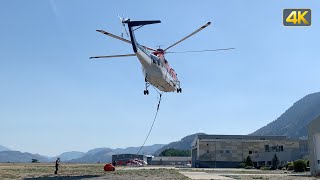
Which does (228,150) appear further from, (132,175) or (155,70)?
(155,70)

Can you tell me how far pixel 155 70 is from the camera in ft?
122

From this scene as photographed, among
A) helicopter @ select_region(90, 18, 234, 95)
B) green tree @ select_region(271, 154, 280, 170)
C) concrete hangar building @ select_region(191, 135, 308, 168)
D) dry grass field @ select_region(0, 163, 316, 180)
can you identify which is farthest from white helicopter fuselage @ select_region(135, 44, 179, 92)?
concrete hangar building @ select_region(191, 135, 308, 168)

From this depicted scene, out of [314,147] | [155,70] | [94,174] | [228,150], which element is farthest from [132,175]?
[228,150]

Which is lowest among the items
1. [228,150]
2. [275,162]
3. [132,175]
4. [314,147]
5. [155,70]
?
[132,175]

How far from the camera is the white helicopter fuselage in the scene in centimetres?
3547

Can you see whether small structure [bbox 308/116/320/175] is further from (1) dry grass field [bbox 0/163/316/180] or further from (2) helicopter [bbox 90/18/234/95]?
(2) helicopter [bbox 90/18/234/95]

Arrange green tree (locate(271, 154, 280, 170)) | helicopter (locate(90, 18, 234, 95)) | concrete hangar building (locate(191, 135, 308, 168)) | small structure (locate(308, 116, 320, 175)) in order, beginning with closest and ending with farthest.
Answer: helicopter (locate(90, 18, 234, 95)) < small structure (locate(308, 116, 320, 175)) < green tree (locate(271, 154, 280, 170)) < concrete hangar building (locate(191, 135, 308, 168))

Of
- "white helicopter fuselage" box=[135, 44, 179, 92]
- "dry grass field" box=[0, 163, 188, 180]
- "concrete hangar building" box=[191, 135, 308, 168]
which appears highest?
"white helicopter fuselage" box=[135, 44, 179, 92]

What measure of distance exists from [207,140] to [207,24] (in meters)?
96.0

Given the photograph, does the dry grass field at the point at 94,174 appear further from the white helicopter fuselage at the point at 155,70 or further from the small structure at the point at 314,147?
the small structure at the point at 314,147

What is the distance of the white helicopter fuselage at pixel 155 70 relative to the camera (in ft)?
116

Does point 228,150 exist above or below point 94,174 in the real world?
above

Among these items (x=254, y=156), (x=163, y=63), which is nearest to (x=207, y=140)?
(x=254, y=156)

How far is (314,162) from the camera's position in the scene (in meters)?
53.1
